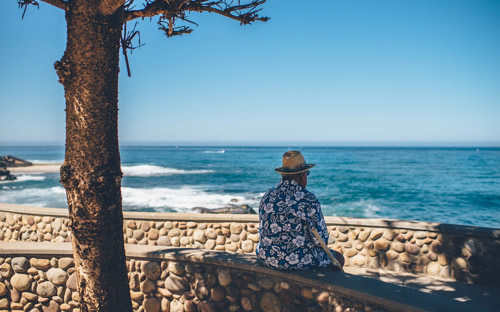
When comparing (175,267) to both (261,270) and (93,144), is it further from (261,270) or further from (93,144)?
(93,144)

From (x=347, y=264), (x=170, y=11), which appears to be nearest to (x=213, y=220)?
(x=347, y=264)

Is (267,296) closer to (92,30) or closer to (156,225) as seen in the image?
(92,30)

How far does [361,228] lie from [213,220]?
8.05 feet

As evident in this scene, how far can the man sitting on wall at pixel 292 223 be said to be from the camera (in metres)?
3.20

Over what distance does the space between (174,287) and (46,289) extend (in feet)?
5.26

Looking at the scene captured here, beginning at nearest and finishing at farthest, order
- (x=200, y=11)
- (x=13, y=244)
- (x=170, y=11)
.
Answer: (x=170, y=11), (x=200, y=11), (x=13, y=244)

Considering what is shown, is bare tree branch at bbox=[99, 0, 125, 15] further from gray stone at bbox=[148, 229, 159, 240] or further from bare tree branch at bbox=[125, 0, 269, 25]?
gray stone at bbox=[148, 229, 159, 240]

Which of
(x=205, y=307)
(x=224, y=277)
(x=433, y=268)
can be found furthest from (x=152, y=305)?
(x=433, y=268)

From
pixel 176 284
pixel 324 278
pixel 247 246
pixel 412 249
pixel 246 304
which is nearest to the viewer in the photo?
pixel 324 278

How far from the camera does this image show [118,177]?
319 centimetres

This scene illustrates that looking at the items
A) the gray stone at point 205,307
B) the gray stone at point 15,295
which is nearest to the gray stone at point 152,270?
the gray stone at point 205,307

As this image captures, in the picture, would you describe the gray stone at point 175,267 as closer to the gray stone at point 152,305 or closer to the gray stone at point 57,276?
the gray stone at point 152,305

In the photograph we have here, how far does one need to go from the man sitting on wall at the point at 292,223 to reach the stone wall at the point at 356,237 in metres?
2.45

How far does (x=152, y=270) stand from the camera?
4102 millimetres
